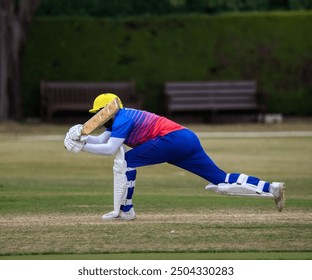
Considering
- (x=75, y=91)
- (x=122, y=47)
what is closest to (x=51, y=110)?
(x=75, y=91)

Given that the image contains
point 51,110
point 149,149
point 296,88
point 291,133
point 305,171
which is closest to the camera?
point 149,149

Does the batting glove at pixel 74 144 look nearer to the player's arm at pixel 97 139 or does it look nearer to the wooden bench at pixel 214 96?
the player's arm at pixel 97 139

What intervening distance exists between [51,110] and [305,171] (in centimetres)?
1173

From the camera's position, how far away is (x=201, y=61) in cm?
3412

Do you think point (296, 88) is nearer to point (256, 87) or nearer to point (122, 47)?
point (256, 87)

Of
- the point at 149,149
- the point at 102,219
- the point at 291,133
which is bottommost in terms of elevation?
the point at 291,133

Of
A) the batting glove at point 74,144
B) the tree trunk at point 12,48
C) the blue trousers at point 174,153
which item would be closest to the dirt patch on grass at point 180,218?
the blue trousers at point 174,153

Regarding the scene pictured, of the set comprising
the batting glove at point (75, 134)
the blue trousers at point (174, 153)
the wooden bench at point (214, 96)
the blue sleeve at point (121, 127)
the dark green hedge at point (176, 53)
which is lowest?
the wooden bench at point (214, 96)

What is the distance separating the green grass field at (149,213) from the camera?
37.2 feet

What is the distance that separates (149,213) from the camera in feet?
46.2

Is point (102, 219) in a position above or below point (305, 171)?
above

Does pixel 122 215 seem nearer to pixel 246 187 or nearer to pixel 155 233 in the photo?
pixel 155 233

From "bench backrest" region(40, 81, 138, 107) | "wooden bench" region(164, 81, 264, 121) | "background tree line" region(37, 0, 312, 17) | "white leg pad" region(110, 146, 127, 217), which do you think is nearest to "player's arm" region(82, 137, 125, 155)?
"white leg pad" region(110, 146, 127, 217)

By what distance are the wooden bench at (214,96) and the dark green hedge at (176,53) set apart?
555mm
